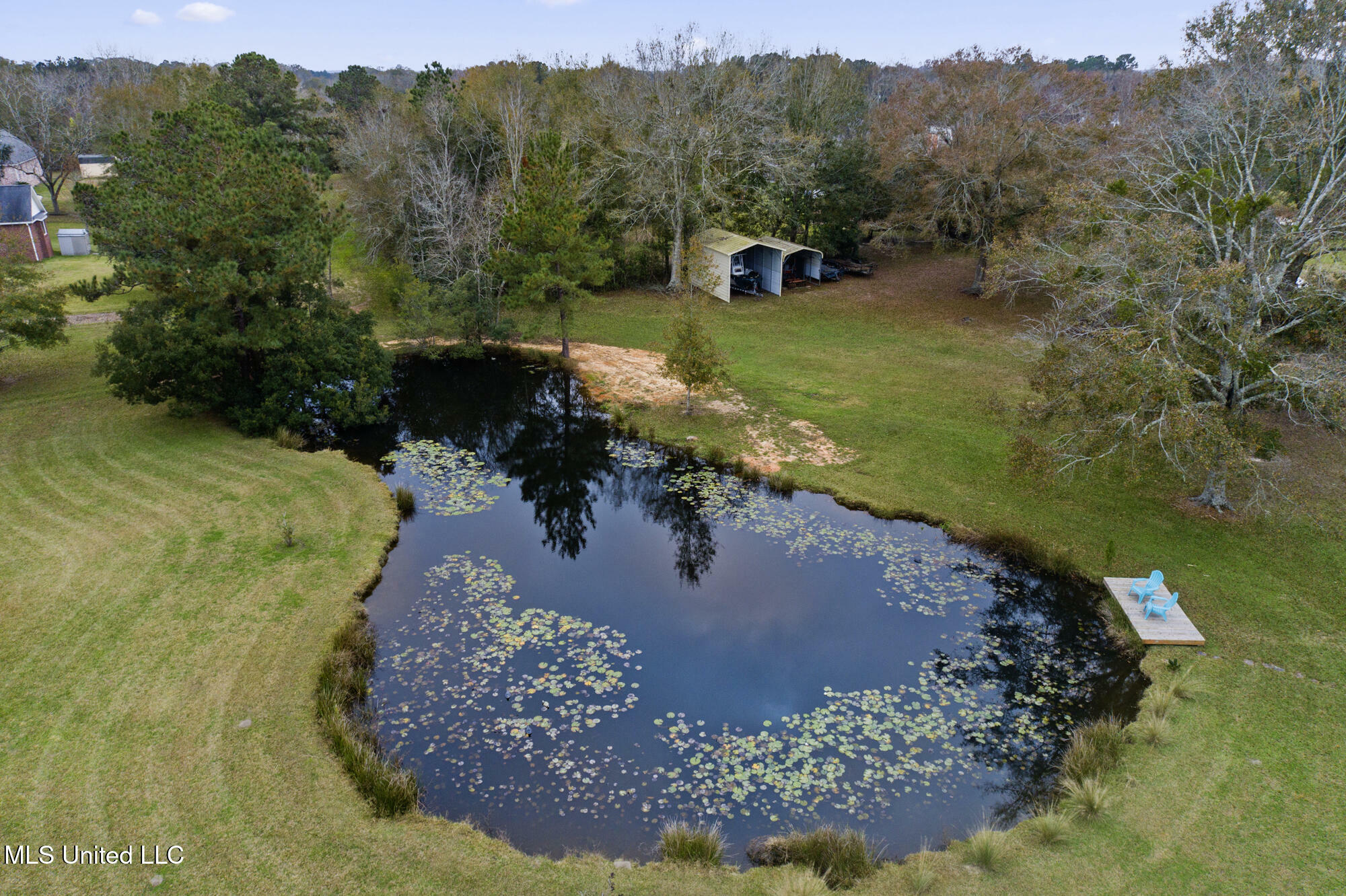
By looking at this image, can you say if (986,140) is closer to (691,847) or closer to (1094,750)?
(1094,750)

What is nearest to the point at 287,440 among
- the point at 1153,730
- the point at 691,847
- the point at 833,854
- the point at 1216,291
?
the point at 691,847

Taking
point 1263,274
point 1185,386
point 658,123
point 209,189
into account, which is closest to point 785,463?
point 1185,386

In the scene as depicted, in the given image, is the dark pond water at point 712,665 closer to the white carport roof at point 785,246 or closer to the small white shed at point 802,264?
the white carport roof at point 785,246

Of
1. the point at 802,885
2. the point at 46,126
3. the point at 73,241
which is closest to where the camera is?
the point at 802,885

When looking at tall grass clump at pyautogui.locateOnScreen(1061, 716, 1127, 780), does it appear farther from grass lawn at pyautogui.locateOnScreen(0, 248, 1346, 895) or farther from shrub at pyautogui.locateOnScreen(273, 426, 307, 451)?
shrub at pyautogui.locateOnScreen(273, 426, 307, 451)

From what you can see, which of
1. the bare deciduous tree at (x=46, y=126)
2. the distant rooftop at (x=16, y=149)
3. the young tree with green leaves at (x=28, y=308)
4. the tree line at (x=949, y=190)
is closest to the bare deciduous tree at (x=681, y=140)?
the tree line at (x=949, y=190)

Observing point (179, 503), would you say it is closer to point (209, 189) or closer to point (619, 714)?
point (209, 189)

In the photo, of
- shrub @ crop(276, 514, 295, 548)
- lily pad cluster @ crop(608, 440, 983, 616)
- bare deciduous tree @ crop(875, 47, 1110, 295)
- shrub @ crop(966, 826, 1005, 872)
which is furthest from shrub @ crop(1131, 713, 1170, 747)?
A: bare deciduous tree @ crop(875, 47, 1110, 295)
